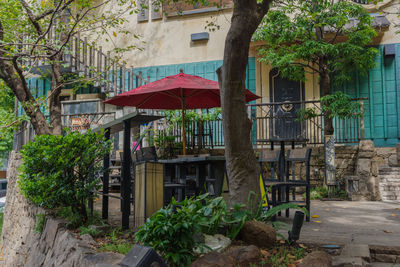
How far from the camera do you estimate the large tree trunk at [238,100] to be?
386 centimetres

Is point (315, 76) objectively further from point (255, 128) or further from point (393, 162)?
point (393, 162)

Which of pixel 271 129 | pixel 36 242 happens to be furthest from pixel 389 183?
pixel 36 242

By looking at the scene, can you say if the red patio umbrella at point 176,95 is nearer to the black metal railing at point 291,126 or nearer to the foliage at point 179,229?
the black metal railing at point 291,126

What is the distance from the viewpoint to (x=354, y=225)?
5293 mm

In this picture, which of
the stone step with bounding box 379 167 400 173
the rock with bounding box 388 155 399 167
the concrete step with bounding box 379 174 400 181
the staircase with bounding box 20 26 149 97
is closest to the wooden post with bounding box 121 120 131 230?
the staircase with bounding box 20 26 149 97

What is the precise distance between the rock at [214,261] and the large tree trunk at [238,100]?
103 centimetres

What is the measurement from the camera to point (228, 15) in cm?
1300

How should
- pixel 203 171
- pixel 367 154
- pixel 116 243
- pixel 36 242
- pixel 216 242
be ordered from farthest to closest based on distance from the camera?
pixel 367 154
pixel 203 171
pixel 36 242
pixel 116 243
pixel 216 242

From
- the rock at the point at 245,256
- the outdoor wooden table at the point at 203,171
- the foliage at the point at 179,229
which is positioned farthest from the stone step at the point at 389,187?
the rock at the point at 245,256

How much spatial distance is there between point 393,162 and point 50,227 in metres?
8.89

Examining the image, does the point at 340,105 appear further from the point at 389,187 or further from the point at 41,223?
the point at 41,223

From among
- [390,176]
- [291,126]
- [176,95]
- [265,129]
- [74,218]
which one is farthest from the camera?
[291,126]

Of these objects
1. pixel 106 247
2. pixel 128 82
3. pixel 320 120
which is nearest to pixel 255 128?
pixel 320 120

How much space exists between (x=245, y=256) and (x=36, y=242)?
360 cm
